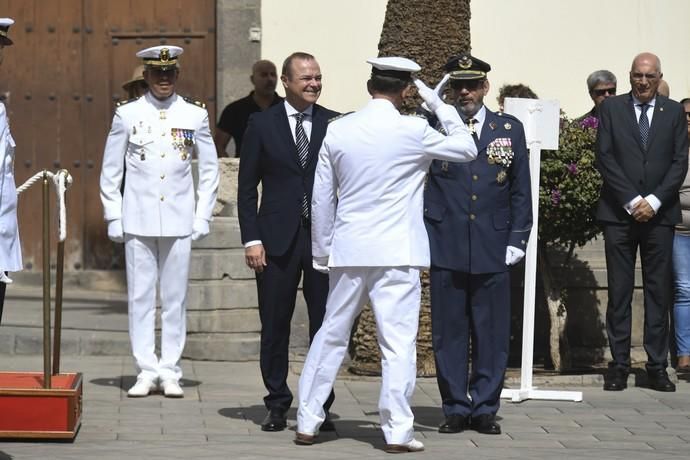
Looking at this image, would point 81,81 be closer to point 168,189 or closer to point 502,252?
point 168,189

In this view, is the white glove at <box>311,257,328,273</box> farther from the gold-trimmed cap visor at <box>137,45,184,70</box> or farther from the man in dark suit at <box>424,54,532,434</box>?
the gold-trimmed cap visor at <box>137,45,184,70</box>

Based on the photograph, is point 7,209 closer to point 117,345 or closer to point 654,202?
point 117,345

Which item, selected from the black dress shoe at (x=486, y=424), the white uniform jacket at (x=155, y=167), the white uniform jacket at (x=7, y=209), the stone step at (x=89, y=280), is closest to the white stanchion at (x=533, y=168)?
the black dress shoe at (x=486, y=424)

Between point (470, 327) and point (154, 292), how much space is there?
2072 millimetres

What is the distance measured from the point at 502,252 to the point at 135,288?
2310 millimetres

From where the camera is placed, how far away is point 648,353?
1034cm

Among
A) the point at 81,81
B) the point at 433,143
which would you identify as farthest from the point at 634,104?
the point at 81,81

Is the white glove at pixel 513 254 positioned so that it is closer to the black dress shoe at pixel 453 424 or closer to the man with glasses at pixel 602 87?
the black dress shoe at pixel 453 424

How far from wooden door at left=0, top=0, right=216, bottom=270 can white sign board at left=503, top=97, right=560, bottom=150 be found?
16.2 feet

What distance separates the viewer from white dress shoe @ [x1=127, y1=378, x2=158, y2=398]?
973cm

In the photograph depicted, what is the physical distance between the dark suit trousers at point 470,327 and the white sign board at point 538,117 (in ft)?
4.25

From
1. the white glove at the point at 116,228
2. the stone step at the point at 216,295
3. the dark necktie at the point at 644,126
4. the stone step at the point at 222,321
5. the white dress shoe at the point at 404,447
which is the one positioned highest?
the dark necktie at the point at 644,126

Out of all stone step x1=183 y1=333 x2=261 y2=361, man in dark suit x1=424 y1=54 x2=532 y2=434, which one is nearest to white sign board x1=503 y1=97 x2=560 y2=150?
man in dark suit x1=424 y1=54 x2=532 y2=434

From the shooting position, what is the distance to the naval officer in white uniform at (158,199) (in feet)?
32.2
